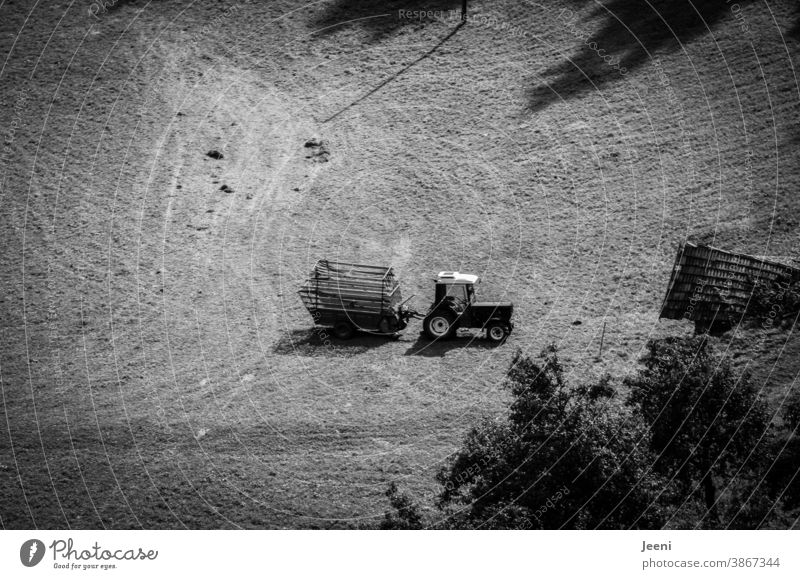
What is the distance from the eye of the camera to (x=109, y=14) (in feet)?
203

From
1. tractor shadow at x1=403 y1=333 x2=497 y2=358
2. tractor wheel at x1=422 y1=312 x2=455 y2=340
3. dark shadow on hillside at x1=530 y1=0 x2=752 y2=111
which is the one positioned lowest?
tractor shadow at x1=403 y1=333 x2=497 y2=358

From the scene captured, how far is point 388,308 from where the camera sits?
39.8 metres

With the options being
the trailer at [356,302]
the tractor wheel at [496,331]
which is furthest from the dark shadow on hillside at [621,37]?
the tractor wheel at [496,331]

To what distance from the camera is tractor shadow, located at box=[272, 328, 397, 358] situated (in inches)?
1549

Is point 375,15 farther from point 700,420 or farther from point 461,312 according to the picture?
point 700,420

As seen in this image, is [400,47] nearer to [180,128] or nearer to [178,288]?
[180,128]

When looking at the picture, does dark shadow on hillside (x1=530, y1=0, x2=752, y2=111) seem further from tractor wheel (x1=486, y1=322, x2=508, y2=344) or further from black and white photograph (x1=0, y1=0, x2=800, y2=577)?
tractor wheel (x1=486, y1=322, x2=508, y2=344)

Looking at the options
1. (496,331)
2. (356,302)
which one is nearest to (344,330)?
(356,302)

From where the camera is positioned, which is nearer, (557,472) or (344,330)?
(557,472)

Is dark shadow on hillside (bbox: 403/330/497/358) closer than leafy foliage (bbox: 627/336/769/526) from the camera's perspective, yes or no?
No

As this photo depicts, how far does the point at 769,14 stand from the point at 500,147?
16614mm

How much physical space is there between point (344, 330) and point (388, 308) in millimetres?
1844
